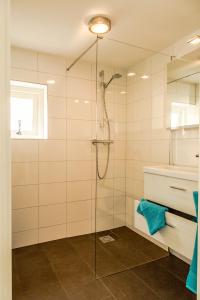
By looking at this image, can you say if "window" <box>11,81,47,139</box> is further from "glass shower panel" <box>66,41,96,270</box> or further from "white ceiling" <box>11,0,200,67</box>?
"white ceiling" <box>11,0,200,67</box>

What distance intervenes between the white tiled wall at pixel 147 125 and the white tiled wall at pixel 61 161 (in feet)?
0.37

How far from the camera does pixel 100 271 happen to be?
1.92 meters

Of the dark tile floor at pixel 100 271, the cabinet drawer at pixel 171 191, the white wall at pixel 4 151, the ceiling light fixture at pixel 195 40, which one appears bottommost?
the dark tile floor at pixel 100 271

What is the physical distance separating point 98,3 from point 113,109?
100cm

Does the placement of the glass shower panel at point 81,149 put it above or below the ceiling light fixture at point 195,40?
below

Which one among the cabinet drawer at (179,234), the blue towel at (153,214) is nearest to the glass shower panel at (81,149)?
the blue towel at (153,214)

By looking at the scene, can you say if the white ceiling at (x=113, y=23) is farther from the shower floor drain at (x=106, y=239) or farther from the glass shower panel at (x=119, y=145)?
the shower floor drain at (x=106, y=239)

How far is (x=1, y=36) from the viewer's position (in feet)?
1.66

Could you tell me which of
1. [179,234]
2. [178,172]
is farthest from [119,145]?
[179,234]

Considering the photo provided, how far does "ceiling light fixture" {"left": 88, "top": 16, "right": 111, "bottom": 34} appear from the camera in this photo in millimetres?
1724

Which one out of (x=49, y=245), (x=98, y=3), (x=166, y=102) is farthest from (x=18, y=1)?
(x=49, y=245)

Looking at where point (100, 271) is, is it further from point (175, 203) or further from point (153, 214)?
point (175, 203)

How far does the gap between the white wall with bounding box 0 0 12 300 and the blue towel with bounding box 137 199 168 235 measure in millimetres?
1338

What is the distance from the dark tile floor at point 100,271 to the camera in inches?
64.1
